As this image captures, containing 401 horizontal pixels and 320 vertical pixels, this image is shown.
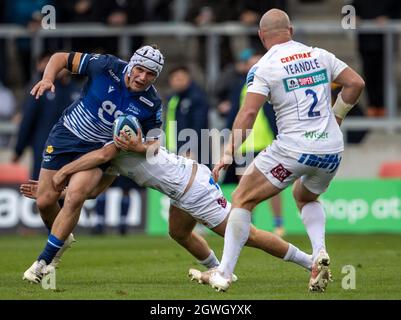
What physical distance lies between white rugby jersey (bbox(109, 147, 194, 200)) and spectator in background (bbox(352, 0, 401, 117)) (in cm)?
1072

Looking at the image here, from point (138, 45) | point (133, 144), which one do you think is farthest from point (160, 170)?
point (138, 45)

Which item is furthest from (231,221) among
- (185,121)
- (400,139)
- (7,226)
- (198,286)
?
(400,139)

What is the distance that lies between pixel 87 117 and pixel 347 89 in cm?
266

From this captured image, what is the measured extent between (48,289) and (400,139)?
11.9 metres

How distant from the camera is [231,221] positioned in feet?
36.8

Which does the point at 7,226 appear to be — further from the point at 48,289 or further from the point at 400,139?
the point at 48,289

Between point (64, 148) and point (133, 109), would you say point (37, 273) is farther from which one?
point (133, 109)

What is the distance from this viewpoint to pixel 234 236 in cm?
1119

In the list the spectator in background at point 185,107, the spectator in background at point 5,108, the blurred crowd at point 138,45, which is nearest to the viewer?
the spectator in background at point 185,107

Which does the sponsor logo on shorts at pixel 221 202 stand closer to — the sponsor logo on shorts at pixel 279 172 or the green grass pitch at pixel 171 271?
the green grass pitch at pixel 171 271

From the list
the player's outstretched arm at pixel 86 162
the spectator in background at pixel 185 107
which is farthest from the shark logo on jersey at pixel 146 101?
the spectator in background at pixel 185 107
